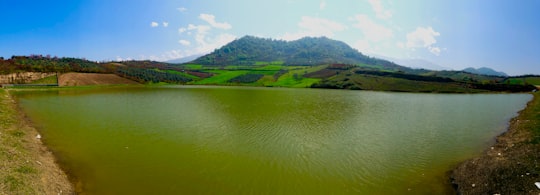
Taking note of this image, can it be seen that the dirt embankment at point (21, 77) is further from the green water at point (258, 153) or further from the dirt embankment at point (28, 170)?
the dirt embankment at point (28, 170)

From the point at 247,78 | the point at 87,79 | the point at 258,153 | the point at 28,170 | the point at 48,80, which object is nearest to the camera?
the point at 28,170

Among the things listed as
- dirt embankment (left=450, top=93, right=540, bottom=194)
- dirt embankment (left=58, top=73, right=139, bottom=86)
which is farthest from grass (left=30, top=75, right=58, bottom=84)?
dirt embankment (left=450, top=93, right=540, bottom=194)

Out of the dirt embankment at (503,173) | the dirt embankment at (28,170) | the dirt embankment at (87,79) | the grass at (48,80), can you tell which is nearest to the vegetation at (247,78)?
the dirt embankment at (87,79)

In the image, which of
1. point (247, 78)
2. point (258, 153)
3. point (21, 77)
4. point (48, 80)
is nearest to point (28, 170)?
point (258, 153)

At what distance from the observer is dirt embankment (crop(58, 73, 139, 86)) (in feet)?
325

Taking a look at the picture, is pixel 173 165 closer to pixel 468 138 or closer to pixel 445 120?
pixel 468 138

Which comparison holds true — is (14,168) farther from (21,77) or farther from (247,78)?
(247,78)

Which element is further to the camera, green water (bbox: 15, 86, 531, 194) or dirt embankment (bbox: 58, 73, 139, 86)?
dirt embankment (bbox: 58, 73, 139, 86)

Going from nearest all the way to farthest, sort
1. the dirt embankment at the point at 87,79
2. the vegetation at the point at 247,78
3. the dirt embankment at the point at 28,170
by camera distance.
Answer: the dirt embankment at the point at 28,170 < the dirt embankment at the point at 87,79 < the vegetation at the point at 247,78

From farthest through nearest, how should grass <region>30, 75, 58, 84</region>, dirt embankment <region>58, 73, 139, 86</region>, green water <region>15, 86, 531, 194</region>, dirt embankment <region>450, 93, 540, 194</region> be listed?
1. dirt embankment <region>58, 73, 139, 86</region>
2. grass <region>30, 75, 58, 84</region>
3. green water <region>15, 86, 531, 194</region>
4. dirt embankment <region>450, 93, 540, 194</region>

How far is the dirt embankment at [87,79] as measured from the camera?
9919 cm

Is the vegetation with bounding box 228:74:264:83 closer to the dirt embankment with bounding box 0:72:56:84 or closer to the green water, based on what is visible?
the dirt embankment with bounding box 0:72:56:84

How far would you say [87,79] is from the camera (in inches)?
4213

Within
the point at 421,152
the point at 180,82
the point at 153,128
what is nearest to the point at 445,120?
the point at 421,152
